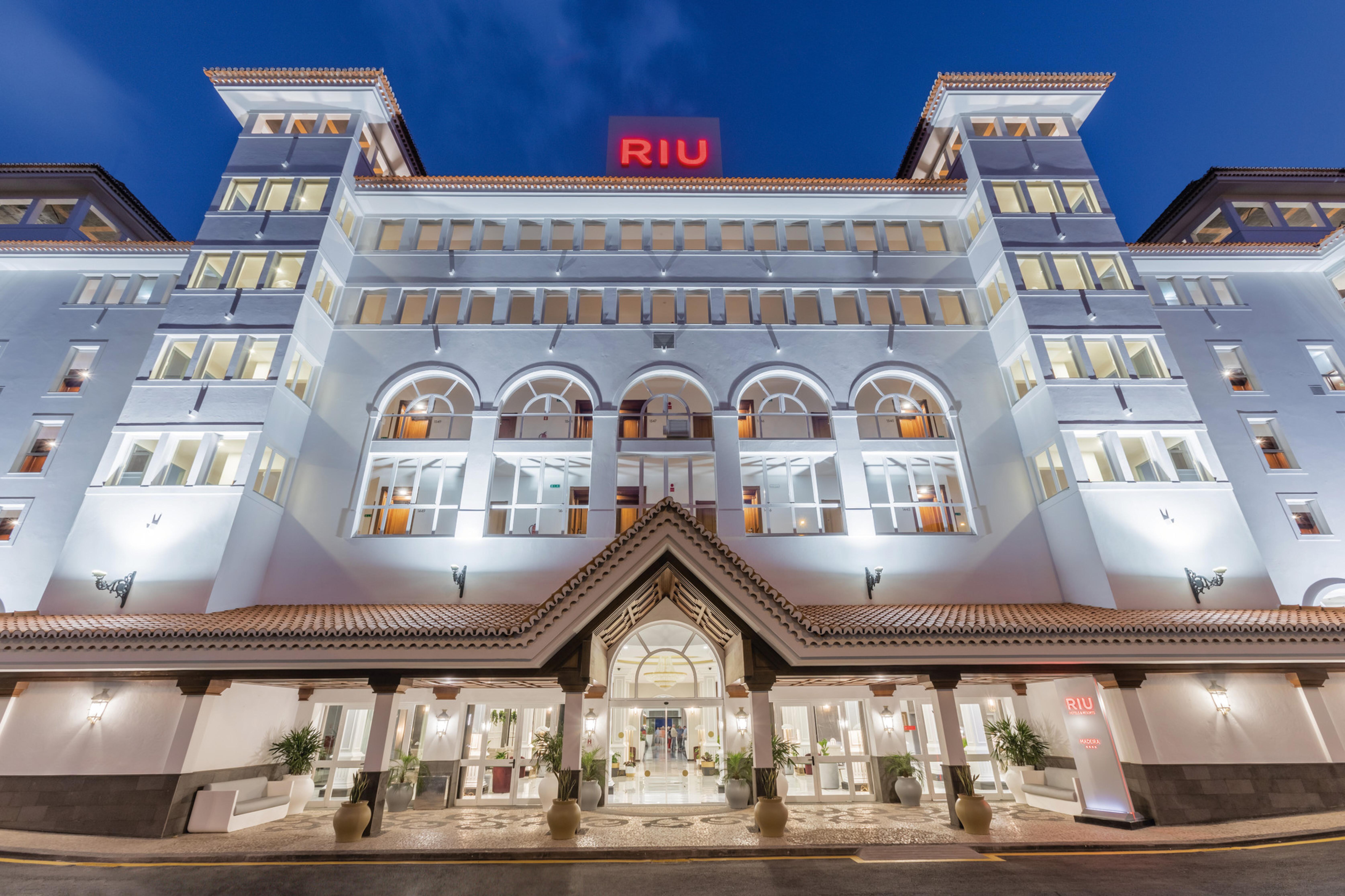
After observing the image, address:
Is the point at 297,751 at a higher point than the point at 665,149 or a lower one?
lower

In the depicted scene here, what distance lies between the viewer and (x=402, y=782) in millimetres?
18578

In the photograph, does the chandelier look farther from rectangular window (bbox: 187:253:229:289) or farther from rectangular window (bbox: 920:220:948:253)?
rectangular window (bbox: 187:253:229:289)

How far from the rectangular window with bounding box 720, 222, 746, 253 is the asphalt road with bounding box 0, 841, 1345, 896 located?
873 inches

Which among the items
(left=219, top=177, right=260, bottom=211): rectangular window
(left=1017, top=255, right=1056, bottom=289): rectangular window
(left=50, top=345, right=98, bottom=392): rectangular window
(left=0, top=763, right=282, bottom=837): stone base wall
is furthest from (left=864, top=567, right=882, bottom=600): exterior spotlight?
(left=50, top=345, right=98, bottom=392): rectangular window

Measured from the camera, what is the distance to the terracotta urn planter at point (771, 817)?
13.6 m

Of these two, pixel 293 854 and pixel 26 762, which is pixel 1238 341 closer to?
pixel 293 854

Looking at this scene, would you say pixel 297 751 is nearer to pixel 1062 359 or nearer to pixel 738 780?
pixel 738 780

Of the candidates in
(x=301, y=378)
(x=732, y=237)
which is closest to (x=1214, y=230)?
(x=732, y=237)

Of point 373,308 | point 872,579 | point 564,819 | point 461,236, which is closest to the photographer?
point 564,819

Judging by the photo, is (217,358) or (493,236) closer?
(217,358)

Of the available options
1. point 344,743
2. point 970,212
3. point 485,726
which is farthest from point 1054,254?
point 344,743

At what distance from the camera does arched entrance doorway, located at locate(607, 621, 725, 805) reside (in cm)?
1886

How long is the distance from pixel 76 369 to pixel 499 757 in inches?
860

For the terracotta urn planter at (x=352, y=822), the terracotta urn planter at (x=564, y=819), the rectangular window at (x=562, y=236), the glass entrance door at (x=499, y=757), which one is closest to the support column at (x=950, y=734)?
the terracotta urn planter at (x=564, y=819)
